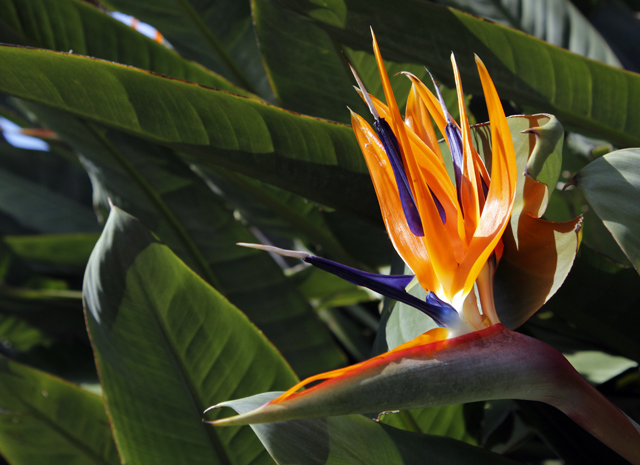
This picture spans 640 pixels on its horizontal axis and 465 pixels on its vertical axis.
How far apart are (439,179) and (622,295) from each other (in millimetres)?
265

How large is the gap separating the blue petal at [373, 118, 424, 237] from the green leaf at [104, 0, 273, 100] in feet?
1.59

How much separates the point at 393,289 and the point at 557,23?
0.67m

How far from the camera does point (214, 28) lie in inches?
27.0

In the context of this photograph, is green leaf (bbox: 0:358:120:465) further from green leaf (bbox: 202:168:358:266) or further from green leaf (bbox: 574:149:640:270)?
green leaf (bbox: 574:149:640:270)

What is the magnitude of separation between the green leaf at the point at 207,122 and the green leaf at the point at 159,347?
10 cm

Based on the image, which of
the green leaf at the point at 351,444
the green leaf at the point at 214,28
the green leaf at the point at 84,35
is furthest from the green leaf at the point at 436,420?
the green leaf at the point at 214,28

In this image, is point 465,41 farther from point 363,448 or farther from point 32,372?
point 32,372

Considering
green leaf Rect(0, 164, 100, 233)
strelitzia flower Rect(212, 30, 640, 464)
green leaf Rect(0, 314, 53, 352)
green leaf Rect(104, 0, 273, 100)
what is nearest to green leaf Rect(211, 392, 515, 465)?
strelitzia flower Rect(212, 30, 640, 464)

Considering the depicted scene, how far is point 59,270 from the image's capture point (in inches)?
43.3

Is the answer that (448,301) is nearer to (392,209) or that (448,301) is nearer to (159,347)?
(392,209)

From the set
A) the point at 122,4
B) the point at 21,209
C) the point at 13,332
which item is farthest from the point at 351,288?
the point at 21,209

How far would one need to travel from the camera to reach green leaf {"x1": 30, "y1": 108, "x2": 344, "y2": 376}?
58 centimetres

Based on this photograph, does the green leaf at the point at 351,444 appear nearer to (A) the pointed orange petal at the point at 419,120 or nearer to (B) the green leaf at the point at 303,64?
(A) the pointed orange petal at the point at 419,120

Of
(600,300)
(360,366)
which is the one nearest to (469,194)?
(360,366)
